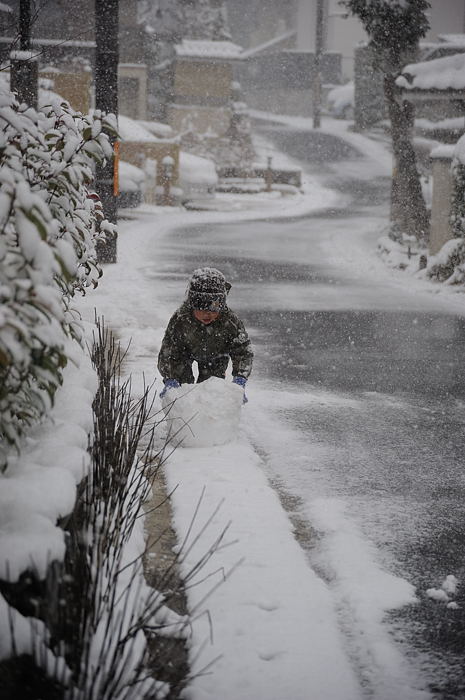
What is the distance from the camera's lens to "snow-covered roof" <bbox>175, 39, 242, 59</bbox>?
41094mm

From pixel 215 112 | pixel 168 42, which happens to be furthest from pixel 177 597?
pixel 168 42

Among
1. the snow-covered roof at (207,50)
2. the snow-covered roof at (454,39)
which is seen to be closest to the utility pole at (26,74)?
the snow-covered roof at (207,50)

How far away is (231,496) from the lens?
4914 millimetres

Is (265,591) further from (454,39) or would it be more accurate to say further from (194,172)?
(454,39)

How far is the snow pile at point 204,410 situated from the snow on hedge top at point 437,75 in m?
11.6

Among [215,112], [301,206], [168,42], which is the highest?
[168,42]

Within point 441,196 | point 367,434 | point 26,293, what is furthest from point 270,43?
point 26,293

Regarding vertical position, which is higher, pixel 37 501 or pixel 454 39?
→ pixel 454 39

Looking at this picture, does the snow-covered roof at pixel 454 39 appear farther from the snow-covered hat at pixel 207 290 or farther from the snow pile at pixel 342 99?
the snow-covered hat at pixel 207 290

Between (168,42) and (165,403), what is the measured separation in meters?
40.4

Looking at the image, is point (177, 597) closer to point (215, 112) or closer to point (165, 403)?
point (165, 403)

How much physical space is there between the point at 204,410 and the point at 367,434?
58.1 inches

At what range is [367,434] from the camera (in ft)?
21.2

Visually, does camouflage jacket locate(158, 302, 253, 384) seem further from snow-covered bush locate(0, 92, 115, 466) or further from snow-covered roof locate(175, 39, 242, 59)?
snow-covered roof locate(175, 39, 242, 59)
